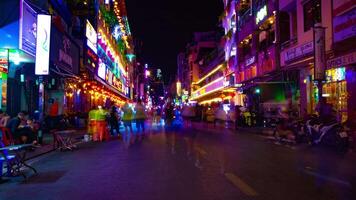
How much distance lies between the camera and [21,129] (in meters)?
16.0

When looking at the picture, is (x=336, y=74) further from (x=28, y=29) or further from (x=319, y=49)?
(x=28, y=29)

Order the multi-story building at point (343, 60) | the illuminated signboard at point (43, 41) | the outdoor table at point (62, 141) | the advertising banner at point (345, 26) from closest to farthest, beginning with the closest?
the outdoor table at point (62, 141), the illuminated signboard at point (43, 41), the advertising banner at point (345, 26), the multi-story building at point (343, 60)

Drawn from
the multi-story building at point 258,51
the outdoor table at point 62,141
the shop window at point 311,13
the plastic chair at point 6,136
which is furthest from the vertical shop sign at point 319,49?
the plastic chair at point 6,136

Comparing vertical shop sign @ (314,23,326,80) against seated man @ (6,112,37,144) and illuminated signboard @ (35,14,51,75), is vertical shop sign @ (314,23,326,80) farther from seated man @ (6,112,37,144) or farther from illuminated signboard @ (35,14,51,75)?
seated man @ (6,112,37,144)

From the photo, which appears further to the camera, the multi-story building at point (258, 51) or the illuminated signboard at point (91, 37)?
the illuminated signboard at point (91, 37)

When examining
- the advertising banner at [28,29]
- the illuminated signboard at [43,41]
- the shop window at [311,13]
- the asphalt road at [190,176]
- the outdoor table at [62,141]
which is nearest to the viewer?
the asphalt road at [190,176]

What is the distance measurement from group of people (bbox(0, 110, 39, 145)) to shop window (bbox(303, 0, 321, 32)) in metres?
16.9

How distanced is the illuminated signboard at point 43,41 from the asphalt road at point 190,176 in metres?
5.57

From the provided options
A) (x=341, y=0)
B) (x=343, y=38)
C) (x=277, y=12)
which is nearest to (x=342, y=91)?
(x=343, y=38)

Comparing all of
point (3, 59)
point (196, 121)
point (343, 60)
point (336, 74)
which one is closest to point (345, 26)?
point (343, 60)

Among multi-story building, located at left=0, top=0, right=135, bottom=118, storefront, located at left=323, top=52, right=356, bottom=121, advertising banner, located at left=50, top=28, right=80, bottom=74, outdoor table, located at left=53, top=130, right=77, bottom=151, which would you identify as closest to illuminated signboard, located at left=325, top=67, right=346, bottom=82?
storefront, located at left=323, top=52, right=356, bottom=121

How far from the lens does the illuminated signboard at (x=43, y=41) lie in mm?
18281

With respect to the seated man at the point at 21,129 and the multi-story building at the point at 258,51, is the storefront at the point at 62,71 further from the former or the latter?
the multi-story building at the point at 258,51

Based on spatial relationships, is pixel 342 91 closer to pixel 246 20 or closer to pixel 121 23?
pixel 246 20
